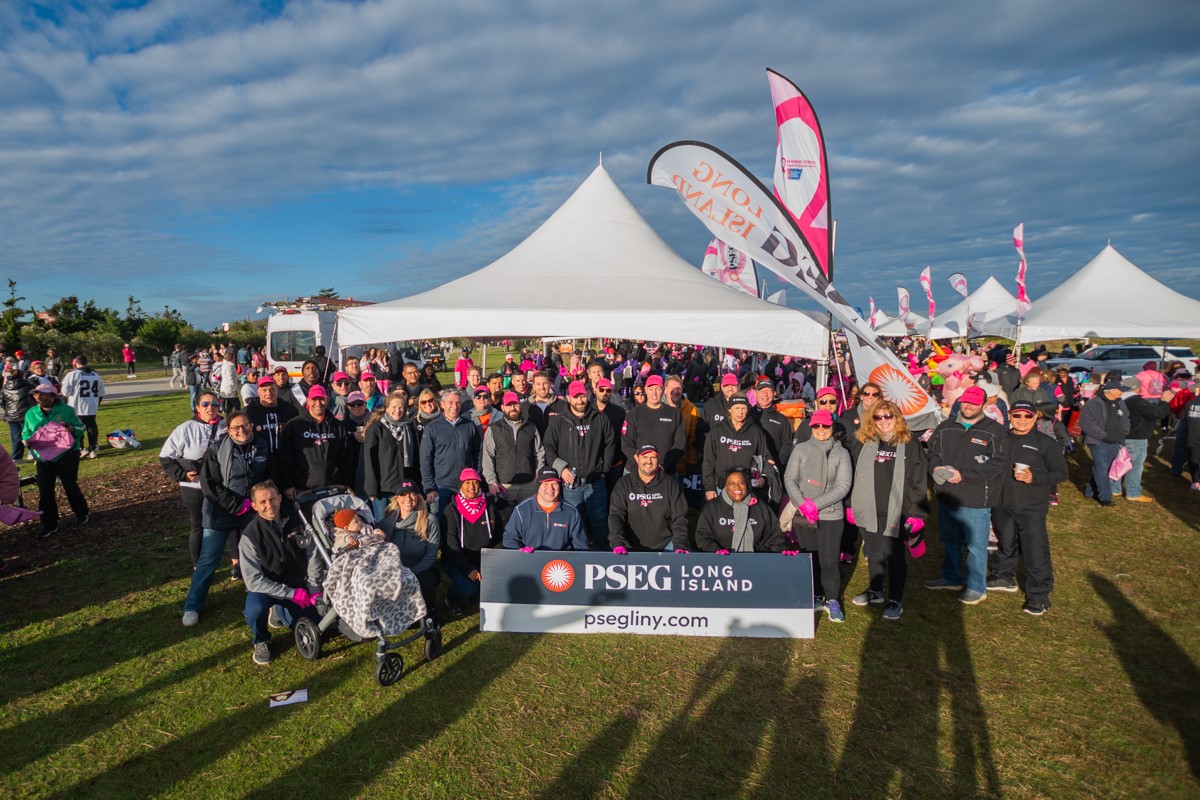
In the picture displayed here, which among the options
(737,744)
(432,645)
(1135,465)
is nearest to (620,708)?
(737,744)

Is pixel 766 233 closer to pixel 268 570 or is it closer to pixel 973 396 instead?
pixel 973 396

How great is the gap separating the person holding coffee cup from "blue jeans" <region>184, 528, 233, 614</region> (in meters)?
6.63

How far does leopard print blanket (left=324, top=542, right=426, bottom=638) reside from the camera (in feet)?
13.9

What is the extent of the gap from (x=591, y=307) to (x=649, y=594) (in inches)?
126

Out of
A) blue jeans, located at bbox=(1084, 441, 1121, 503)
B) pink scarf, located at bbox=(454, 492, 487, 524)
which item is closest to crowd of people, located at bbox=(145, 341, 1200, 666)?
pink scarf, located at bbox=(454, 492, 487, 524)

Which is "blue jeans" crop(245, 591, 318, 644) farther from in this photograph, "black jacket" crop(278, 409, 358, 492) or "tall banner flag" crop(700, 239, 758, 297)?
"tall banner flag" crop(700, 239, 758, 297)

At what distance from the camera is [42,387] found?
6910 millimetres

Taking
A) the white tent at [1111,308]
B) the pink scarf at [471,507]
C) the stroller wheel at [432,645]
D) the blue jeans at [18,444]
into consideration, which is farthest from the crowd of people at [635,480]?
the white tent at [1111,308]

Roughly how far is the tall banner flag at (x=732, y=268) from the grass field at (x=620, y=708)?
11.6 meters

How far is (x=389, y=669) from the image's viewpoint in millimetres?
4219

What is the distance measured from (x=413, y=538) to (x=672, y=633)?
7.30ft

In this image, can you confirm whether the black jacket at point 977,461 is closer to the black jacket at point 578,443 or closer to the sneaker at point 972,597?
the sneaker at point 972,597

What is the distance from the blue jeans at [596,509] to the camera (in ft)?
19.7

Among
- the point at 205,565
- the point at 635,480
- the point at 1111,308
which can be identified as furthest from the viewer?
the point at 1111,308
